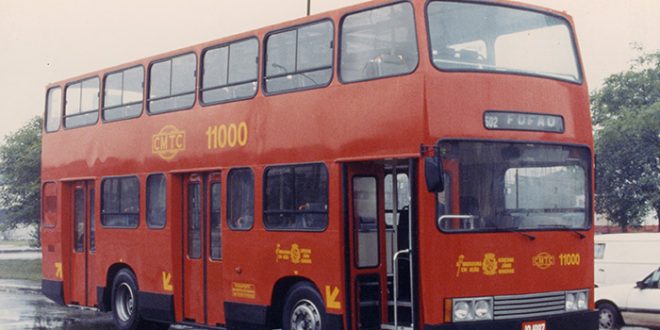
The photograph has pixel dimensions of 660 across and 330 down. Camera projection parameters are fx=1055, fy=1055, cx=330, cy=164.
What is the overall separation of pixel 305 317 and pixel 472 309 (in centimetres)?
246

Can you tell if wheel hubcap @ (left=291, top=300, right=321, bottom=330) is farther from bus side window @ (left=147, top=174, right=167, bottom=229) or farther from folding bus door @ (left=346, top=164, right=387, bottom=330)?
bus side window @ (left=147, top=174, right=167, bottom=229)

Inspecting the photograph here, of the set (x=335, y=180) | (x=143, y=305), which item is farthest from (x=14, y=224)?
(x=335, y=180)

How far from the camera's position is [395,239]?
12297mm

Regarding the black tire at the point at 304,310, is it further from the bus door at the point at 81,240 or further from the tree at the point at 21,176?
the tree at the point at 21,176

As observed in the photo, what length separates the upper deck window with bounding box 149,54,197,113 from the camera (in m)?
15.5

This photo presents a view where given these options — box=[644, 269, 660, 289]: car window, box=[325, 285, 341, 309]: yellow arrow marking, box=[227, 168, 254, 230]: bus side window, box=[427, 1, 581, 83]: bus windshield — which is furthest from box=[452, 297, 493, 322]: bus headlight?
box=[644, 269, 660, 289]: car window

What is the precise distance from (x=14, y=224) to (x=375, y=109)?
33.3m

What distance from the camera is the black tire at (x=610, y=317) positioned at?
18047mm

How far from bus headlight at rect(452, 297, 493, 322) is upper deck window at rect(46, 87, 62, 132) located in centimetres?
1022

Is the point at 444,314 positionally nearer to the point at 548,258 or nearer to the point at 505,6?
the point at 548,258

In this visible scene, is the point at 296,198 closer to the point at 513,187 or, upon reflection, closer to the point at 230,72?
the point at 230,72

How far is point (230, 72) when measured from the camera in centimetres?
1464

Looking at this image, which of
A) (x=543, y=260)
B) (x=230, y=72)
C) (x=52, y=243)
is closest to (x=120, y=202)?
(x=52, y=243)

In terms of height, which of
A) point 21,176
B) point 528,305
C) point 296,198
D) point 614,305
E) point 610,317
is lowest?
point 610,317
